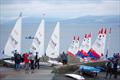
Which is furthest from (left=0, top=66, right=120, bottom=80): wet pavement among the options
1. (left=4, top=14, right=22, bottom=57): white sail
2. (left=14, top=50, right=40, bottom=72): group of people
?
(left=4, top=14, right=22, bottom=57): white sail

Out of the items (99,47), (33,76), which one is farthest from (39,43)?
(33,76)

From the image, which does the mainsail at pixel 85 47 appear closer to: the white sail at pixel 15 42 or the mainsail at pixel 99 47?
the mainsail at pixel 99 47

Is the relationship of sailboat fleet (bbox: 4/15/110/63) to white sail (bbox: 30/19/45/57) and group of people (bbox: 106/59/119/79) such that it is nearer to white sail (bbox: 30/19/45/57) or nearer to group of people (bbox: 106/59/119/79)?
white sail (bbox: 30/19/45/57)

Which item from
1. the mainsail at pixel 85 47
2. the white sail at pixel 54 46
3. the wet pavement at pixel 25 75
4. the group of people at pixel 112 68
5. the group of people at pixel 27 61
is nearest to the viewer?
the wet pavement at pixel 25 75

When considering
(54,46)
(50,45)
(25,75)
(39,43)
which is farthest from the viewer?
(50,45)

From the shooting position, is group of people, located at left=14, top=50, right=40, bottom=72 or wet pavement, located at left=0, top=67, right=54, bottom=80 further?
group of people, located at left=14, top=50, right=40, bottom=72

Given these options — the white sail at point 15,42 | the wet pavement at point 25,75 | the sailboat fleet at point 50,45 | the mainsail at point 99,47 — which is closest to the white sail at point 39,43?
the sailboat fleet at point 50,45

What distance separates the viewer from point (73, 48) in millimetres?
25938

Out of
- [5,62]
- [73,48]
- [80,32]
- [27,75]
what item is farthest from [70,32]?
[27,75]

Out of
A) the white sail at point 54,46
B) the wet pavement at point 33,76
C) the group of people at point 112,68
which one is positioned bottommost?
the wet pavement at point 33,76

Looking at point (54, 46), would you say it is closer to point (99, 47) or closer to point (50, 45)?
point (50, 45)

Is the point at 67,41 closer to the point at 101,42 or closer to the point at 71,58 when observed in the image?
the point at 101,42

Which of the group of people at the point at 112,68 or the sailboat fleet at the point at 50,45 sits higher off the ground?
the sailboat fleet at the point at 50,45

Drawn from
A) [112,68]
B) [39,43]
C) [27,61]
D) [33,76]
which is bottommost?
[33,76]
